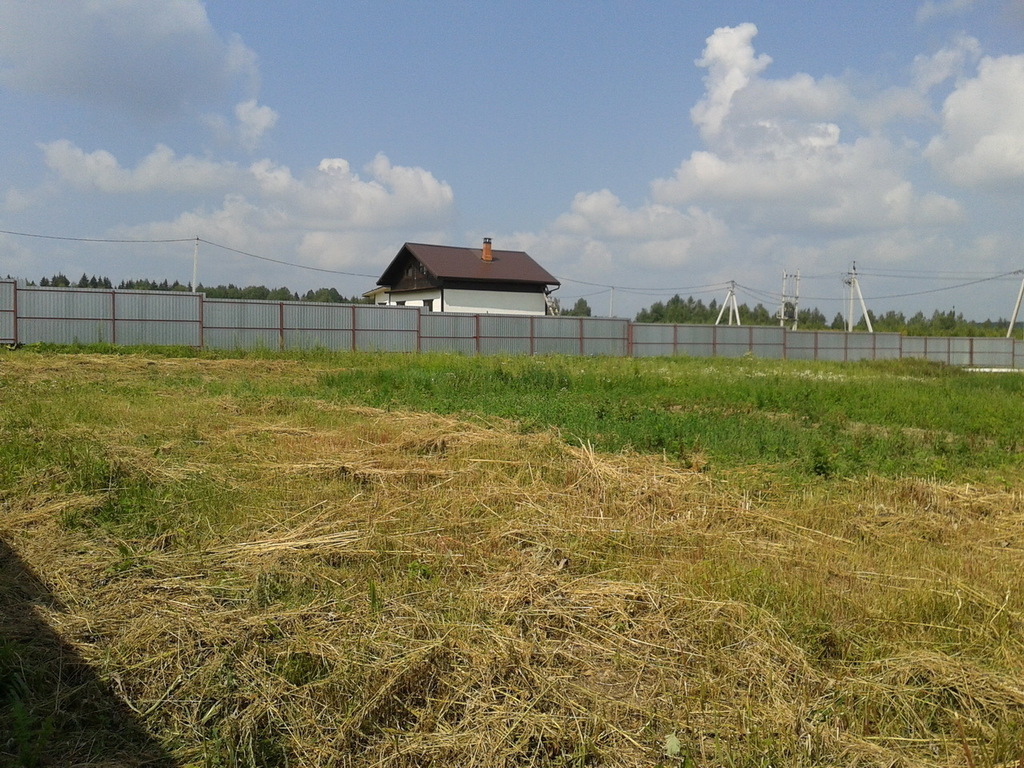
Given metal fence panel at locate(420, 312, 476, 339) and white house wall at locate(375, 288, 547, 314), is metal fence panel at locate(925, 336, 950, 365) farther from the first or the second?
metal fence panel at locate(420, 312, 476, 339)

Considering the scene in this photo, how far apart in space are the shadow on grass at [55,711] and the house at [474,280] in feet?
117

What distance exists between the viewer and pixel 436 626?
→ 150 inches

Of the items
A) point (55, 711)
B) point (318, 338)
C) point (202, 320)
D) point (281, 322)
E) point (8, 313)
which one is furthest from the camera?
point (318, 338)

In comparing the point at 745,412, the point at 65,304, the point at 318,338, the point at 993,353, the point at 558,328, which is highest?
the point at 65,304

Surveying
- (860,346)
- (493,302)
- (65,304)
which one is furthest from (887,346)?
(65,304)

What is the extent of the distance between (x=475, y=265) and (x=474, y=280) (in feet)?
5.02

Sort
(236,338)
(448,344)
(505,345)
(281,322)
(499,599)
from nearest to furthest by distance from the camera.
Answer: (499,599) → (236,338) → (281,322) → (448,344) → (505,345)

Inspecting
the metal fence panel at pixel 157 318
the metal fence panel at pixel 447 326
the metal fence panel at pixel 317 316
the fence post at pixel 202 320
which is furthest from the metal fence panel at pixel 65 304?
the metal fence panel at pixel 447 326

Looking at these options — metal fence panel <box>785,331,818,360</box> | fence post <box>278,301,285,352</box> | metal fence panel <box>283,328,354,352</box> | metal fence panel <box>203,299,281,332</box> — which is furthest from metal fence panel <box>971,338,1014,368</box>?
metal fence panel <box>203,299,281,332</box>

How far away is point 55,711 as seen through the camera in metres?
3.12

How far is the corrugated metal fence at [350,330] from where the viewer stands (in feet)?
86.7

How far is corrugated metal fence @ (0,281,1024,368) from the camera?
2644cm

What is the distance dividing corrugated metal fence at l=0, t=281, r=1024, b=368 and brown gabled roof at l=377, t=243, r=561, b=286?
6.94m

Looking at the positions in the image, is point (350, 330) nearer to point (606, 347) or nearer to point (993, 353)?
point (606, 347)
